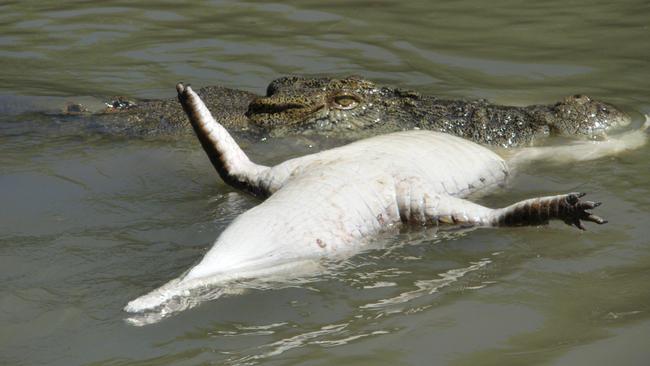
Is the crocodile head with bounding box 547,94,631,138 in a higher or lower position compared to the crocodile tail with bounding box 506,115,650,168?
higher

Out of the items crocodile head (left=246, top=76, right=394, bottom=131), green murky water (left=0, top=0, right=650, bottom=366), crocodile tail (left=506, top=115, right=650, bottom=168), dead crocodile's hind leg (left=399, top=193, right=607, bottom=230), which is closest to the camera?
green murky water (left=0, top=0, right=650, bottom=366)

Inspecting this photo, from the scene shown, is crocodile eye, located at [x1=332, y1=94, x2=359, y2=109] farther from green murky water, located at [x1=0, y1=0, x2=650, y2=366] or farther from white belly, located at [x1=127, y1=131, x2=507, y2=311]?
white belly, located at [x1=127, y1=131, x2=507, y2=311]

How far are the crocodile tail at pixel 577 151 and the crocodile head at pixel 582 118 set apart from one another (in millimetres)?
81

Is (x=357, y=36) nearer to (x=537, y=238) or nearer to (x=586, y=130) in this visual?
(x=586, y=130)

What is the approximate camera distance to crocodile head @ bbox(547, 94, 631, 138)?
18.5 feet

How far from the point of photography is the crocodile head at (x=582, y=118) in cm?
564

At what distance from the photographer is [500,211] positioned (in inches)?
169

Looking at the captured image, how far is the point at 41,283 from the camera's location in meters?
3.90

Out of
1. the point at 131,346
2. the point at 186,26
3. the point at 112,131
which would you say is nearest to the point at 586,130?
the point at 112,131

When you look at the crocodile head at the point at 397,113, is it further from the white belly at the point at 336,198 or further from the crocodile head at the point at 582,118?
the white belly at the point at 336,198

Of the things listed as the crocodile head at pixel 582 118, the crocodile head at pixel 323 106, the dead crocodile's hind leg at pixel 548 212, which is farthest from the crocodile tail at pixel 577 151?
the dead crocodile's hind leg at pixel 548 212

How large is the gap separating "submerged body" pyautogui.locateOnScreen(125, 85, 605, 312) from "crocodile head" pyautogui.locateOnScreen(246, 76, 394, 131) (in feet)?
2.39

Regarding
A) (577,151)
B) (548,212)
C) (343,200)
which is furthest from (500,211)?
(577,151)

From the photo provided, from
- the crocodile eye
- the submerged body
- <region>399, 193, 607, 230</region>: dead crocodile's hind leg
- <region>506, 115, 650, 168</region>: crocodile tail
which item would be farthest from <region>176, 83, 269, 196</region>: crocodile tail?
<region>506, 115, 650, 168</region>: crocodile tail
